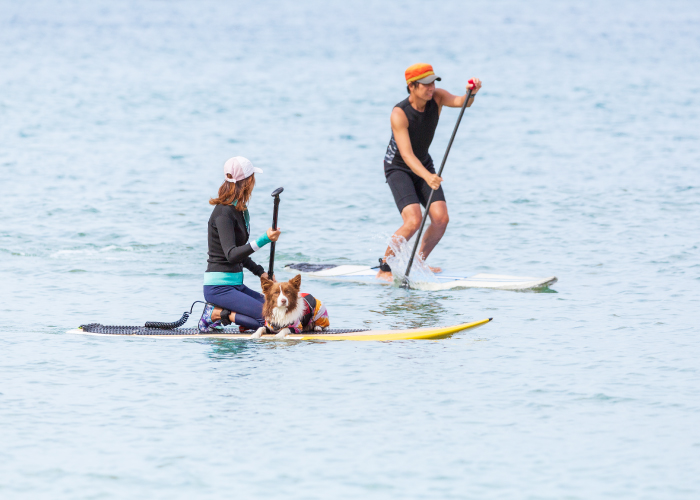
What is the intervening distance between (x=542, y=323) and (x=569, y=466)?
3.48m

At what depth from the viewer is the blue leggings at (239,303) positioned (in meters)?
8.20

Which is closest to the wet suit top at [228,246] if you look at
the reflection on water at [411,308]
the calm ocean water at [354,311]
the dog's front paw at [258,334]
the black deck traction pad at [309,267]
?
the dog's front paw at [258,334]

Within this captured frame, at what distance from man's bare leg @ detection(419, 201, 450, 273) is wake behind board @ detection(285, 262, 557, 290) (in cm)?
34

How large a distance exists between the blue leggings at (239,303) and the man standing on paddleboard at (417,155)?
271 centimetres

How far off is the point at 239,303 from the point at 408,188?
3.21 metres

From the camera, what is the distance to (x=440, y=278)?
36.0 ft

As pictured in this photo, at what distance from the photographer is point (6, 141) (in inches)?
984

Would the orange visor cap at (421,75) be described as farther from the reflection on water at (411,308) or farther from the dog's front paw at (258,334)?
the dog's front paw at (258,334)

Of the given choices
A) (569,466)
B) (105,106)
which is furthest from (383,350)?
(105,106)

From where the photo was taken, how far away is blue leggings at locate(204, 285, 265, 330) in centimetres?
820

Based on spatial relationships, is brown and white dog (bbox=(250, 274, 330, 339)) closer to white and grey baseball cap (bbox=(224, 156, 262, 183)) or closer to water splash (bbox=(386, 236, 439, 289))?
white and grey baseball cap (bbox=(224, 156, 262, 183))

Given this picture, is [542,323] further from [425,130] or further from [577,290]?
[425,130]

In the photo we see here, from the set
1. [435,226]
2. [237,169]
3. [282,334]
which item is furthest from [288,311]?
[435,226]

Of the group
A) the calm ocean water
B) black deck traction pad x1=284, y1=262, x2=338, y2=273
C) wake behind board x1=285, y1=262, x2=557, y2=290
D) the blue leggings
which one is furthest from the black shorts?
the blue leggings
